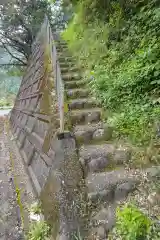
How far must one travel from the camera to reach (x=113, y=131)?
350 cm

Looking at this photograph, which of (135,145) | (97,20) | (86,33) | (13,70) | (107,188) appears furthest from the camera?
(13,70)

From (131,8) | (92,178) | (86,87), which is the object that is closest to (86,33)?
(131,8)

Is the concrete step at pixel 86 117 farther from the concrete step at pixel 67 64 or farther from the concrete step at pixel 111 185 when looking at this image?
the concrete step at pixel 67 64

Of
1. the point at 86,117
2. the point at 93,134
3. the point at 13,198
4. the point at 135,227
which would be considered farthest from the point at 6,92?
the point at 135,227

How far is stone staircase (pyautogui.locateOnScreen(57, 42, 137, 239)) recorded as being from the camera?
251 cm

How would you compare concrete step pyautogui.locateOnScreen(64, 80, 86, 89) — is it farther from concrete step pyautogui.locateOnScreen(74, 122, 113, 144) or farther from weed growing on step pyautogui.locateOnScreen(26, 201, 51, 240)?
weed growing on step pyautogui.locateOnScreen(26, 201, 51, 240)

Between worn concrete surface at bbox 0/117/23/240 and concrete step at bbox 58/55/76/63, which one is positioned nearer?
worn concrete surface at bbox 0/117/23/240

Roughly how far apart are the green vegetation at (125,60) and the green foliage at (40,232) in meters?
1.47

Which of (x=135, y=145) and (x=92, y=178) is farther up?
(x=135, y=145)

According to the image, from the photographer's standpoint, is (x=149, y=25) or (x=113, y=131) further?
(x=149, y=25)

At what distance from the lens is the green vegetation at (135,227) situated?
196 centimetres

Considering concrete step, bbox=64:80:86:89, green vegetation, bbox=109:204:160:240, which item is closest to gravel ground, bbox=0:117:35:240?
green vegetation, bbox=109:204:160:240

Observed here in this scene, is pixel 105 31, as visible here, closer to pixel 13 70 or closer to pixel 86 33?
pixel 86 33

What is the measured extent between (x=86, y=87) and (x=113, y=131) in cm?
169
